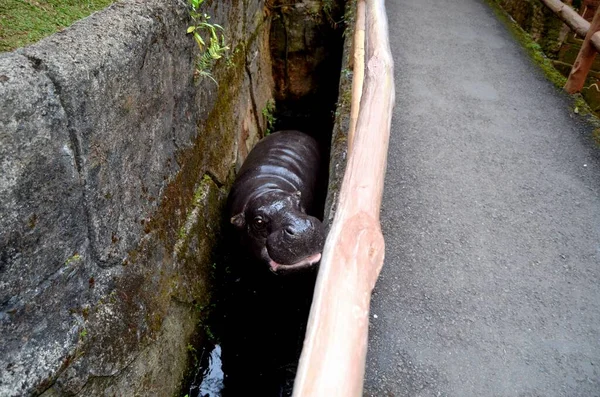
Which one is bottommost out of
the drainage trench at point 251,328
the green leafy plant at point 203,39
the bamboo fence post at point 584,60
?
the drainage trench at point 251,328

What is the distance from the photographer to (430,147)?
12.8ft

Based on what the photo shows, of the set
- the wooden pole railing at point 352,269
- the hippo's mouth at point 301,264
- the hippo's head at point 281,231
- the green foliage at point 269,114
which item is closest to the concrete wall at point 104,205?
the hippo's head at point 281,231

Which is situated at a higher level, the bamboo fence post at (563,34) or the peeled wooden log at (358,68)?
the peeled wooden log at (358,68)

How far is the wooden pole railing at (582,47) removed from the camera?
14.0ft

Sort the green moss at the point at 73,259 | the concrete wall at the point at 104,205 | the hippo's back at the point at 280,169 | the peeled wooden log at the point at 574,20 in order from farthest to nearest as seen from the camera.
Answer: the peeled wooden log at the point at 574,20 < the hippo's back at the point at 280,169 < the green moss at the point at 73,259 < the concrete wall at the point at 104,205

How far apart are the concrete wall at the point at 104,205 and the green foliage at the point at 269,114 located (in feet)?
8.89

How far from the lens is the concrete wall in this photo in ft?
5.01

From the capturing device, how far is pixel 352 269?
198cm

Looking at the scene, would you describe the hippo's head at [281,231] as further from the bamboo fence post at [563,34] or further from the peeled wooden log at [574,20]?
the bamboo fence post at [563,34]

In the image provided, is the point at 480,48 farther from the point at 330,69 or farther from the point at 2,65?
the point at 2,65

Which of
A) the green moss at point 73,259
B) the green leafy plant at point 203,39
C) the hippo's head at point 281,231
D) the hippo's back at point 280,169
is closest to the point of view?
the green moss at point 73,259

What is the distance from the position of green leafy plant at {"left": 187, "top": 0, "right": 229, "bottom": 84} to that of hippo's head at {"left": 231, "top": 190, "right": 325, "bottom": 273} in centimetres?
101

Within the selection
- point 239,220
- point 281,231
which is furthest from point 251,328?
point 281,231

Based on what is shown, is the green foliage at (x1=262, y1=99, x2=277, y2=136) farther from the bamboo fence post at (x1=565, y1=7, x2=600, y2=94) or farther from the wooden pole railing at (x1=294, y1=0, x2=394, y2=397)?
the bamboo fence post at (x1=565, y1=7, x2=600, y2=94)
